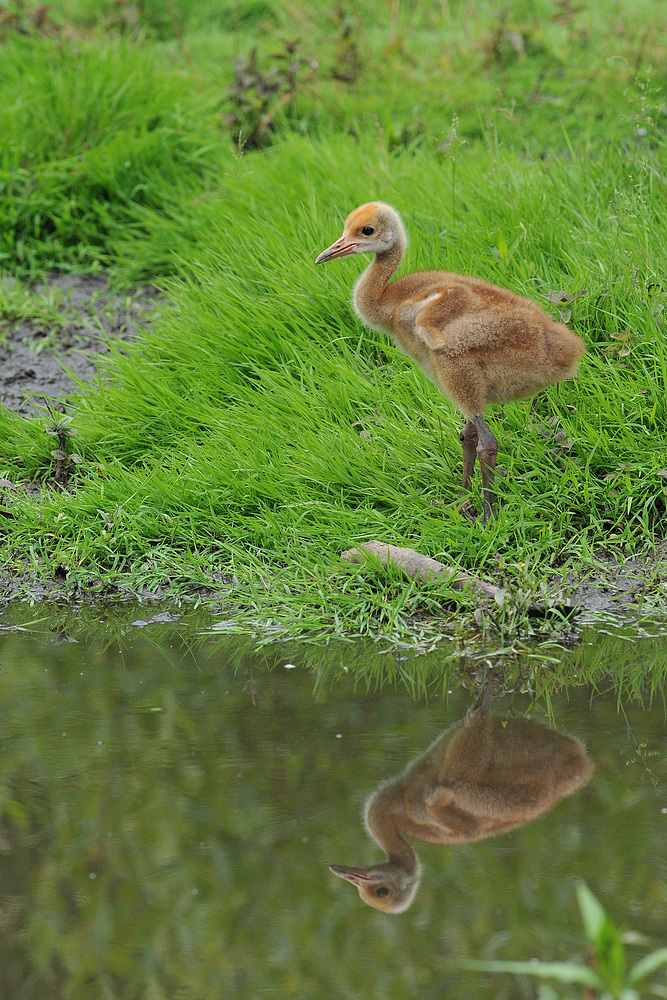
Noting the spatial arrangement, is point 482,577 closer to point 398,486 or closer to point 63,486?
point 398,486

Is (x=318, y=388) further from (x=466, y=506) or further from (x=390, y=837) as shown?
(x=390, y=837)

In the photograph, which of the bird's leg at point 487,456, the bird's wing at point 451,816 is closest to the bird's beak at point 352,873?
the bird's wing at point 451,816

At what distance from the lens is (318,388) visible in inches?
221

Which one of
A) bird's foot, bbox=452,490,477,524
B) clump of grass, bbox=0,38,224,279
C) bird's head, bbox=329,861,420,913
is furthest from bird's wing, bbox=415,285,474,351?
clump of grass, bbox=0,38,224,279

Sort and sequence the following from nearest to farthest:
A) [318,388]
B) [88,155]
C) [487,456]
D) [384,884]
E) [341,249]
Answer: [384,884]
[487,456]
[341,249]
[318,388]
[88,155]

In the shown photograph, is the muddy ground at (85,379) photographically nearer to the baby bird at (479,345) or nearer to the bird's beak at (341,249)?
the baby bird at (479,345)

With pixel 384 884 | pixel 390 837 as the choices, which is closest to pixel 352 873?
pixel 384 884

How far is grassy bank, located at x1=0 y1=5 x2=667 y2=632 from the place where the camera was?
181 inches

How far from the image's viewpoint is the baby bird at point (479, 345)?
14.1ft

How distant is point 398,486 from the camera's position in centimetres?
487

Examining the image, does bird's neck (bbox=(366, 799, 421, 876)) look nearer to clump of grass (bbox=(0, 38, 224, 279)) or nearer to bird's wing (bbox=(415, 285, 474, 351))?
bird's wing (bbox=(415, 285, 474, 351))

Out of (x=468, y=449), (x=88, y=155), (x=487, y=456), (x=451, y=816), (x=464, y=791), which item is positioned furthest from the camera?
(x=88, y=155)

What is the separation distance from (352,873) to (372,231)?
2.99 metres

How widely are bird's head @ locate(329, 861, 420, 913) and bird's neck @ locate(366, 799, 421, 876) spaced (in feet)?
0.08
